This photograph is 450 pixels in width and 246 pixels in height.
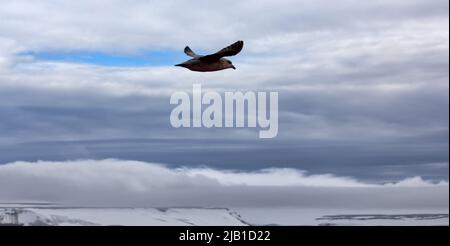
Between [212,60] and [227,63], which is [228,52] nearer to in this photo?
[212,60]

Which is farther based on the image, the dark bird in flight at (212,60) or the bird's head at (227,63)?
the bird's head at (227,63)

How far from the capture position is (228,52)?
56.1m

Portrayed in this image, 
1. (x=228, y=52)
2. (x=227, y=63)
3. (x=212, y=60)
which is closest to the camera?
(x=228, y=52)

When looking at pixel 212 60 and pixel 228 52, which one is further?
pixel 212 60

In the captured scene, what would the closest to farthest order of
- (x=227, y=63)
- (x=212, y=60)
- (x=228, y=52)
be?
(x=228, y=52) < (x=212, y=60) < (x=227, y=63)

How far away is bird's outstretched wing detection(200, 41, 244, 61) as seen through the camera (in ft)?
184

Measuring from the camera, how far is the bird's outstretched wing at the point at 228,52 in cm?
5594

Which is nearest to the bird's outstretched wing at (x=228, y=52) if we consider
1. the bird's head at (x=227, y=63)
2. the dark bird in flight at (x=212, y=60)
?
the dark bird in flight at (x=212, y=60)

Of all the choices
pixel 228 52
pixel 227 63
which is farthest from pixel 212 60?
pixel 227 63

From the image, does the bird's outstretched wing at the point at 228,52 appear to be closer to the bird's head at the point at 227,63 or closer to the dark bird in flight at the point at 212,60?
the dark bird in flight at the point at 212,60

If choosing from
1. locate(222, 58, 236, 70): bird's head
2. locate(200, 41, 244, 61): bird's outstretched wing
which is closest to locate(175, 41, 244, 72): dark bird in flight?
locate(200, 41, 244, 61): bird's outstretched wing
